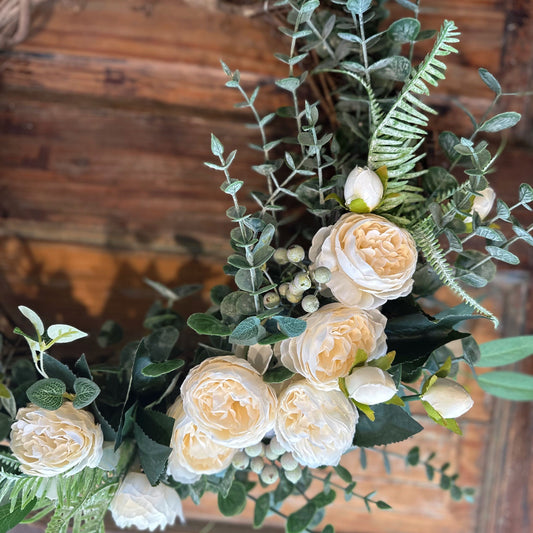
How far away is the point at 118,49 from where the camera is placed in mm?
874

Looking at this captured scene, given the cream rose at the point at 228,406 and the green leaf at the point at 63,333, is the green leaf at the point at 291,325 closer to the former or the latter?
the cream rose at the point at 228,406

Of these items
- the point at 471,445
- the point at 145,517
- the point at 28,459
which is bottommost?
the point at 471,445

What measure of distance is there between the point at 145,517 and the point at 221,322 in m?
0.27

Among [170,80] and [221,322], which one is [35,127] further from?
[221,322]

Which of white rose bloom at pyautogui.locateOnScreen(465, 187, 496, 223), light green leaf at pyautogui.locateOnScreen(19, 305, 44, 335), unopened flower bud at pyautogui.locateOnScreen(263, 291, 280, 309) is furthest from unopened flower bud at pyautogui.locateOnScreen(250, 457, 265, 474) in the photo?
white rose bloom at pyautogui.locateOnScreen(465, 187, 496, 223)

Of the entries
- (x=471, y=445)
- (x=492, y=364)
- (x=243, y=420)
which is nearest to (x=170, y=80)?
(x=243, y=420)

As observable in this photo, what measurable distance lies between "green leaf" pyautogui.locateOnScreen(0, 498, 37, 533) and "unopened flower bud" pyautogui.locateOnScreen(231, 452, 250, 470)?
0.26 m

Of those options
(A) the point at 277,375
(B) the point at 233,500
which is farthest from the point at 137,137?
(B) the point at 233,500

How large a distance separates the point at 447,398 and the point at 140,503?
41 cm

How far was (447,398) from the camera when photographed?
559mm

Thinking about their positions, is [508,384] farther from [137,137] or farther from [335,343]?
[137,137]

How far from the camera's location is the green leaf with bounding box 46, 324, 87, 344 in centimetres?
57

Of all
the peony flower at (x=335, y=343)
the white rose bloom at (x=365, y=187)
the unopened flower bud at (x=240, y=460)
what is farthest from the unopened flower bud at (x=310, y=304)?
the unopened flower bud at (x=240, y=460)

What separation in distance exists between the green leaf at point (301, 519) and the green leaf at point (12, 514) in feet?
1.17
